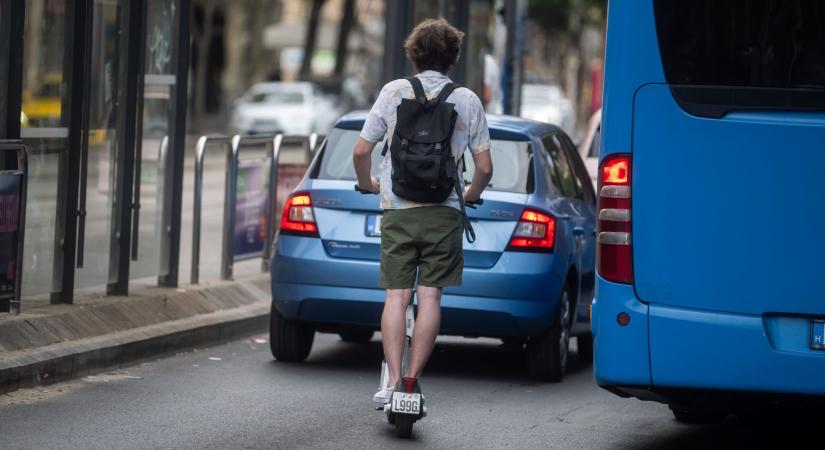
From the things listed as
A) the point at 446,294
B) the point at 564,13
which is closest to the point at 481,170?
the point at 446,294

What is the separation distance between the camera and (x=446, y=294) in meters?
8.91

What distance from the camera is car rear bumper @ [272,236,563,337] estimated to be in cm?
885

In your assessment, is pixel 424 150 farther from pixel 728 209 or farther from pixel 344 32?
pixel 344 32

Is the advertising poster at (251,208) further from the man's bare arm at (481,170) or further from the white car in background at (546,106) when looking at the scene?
the white car in background at (546,106)

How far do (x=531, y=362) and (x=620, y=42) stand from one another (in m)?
3.29

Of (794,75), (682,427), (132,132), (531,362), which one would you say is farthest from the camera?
(132,132)

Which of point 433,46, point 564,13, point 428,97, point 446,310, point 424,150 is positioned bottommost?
point 446,310

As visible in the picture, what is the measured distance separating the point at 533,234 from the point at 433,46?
70.9 inches

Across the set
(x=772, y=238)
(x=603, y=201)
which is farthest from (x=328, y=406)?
(x=772, y=238)

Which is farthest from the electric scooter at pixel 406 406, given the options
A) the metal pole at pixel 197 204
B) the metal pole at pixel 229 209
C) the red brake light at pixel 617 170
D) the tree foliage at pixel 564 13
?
the tree foliage at pixel 564 13

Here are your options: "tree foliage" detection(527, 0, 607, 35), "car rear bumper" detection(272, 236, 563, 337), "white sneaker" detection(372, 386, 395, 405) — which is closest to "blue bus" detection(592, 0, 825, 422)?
"white sneaker" detection(372, 386, 395, 405)

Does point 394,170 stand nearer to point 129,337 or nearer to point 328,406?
point 328,406

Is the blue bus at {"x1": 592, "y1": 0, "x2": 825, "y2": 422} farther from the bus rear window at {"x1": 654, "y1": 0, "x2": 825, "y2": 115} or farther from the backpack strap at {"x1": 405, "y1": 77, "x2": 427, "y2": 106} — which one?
the backpack strap at {"x1": 405, "y1": 77, "x2": 427, "y2": 106}

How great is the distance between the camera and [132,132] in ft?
34.1
